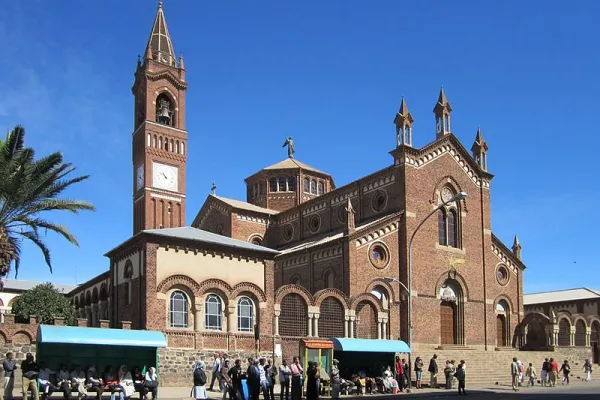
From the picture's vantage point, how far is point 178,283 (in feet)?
107

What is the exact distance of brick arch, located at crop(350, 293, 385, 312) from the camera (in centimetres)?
3955

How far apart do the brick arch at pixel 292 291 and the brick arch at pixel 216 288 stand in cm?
281

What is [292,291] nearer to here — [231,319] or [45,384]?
[231,319]

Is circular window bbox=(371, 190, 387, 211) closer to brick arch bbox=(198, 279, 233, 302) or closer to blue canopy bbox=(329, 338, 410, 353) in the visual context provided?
blue canopy bbox=(329, 338, 410, 353)

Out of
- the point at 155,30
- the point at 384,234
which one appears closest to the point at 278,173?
the point at 155,30

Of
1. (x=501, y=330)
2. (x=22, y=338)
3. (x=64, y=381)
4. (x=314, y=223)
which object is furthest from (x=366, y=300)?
(x=64, y=381)

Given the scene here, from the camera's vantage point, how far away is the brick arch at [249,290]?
3434cm

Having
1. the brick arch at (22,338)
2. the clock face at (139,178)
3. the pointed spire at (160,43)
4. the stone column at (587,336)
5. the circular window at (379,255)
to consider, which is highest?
the pointed spire at (160,43)

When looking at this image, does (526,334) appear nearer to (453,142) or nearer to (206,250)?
(453,142)

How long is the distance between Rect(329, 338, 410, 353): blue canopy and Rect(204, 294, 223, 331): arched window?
593 centimetres

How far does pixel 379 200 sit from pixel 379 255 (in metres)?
5.07

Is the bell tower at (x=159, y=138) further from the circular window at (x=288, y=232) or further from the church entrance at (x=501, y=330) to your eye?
the church entrance at (x=501, y=330)

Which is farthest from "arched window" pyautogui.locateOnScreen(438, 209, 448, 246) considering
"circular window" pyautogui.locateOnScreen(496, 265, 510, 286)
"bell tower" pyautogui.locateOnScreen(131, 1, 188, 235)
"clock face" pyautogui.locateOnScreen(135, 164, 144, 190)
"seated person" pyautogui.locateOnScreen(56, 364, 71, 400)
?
"seated person" pyautogui.locateOnScreen(56, 364, 71, 400)

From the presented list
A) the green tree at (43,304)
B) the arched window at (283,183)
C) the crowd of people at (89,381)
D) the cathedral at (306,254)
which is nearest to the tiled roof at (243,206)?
the cathedral at (306,254)
